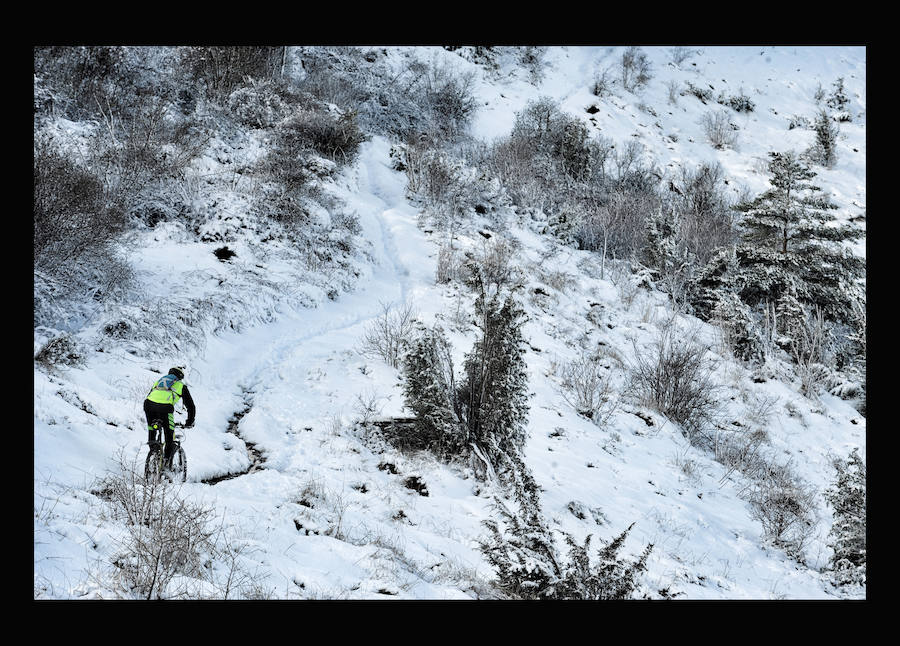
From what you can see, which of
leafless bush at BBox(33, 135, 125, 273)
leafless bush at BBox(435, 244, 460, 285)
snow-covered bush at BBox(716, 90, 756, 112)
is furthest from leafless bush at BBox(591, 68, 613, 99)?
leafless bush at BBox(33, 135, 125, 273)

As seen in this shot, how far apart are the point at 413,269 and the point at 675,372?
6849mm

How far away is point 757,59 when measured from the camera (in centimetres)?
3378

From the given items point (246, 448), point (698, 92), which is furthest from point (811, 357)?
point (698, 92)

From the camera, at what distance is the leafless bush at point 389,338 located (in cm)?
831

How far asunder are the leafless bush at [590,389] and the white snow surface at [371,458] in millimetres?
239

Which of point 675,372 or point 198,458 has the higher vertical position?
point 675,372

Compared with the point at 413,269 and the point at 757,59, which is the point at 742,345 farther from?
the point at 757,59

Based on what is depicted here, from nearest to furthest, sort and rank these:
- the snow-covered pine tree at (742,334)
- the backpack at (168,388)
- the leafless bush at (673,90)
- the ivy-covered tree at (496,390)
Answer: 1. the backpack at (168,388)
2. the ivy-covered tree at (496,390)
3. the snow-covered pine tree at (742,334)
4. the leafless bush at (673,90)

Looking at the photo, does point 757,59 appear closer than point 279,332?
No

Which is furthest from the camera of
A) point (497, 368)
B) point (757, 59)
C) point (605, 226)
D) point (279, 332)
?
point (757, 59)

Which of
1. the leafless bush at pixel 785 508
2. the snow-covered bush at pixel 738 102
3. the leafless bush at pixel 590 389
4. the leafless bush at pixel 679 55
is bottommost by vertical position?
the leafless bush at pixel 785 508

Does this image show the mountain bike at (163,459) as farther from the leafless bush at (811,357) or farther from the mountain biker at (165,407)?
the leafless bush at (811,357)

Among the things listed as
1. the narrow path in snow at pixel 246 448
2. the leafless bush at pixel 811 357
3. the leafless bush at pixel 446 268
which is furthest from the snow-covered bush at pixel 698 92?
the narrow path in snow at pixel 246 448
